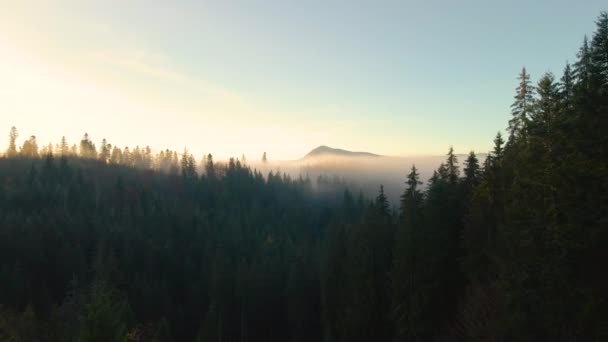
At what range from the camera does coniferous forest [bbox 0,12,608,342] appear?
16.5 meters

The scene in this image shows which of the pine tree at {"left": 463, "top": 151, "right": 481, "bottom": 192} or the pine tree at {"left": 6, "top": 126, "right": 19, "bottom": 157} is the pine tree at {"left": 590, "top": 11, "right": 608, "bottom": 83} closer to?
the pine tree at {"left": 463, "top": 151, "right": 481, "bottom": 192}

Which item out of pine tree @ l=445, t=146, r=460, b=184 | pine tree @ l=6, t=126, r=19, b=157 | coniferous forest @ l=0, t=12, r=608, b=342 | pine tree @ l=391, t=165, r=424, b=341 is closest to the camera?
coniferous forest @ l=0, t=12, r=608, b=342

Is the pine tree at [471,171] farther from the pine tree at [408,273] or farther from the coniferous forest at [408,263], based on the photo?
the pine tree at [408,273]

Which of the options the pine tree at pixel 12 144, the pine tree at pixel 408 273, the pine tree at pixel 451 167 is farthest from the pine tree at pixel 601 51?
the pine tree at pixel 12 144

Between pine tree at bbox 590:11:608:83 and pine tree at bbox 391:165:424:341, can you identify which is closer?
pine tree at bbox 590:11:608:83

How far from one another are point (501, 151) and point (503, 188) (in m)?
6.44

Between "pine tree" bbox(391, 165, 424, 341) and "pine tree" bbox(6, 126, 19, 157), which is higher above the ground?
"pine tree" bbox(6, 126, 19, 157)

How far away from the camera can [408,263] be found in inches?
1240

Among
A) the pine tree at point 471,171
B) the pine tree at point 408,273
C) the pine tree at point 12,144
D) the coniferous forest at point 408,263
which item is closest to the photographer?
the coniferous forest at point 408,263

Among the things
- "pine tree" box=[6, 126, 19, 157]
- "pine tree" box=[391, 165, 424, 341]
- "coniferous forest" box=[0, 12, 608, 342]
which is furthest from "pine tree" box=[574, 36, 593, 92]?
"pine tree" box=[6, 126, 19, 157]

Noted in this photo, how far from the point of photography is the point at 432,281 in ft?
103

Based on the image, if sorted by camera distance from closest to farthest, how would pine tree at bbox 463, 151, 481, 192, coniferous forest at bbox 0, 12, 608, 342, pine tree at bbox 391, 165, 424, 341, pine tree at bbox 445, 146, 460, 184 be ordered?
coniferous forest at bbox 0, 12, 608, 342, pine tree at bbox 391, 165, 424, 341, pine tree at bbox 463, 151, 481, 192, pine tree at bbox 445, 146, 460, 184

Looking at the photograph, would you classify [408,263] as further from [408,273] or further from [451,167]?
[451,167]

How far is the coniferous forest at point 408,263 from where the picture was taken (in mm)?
16500
